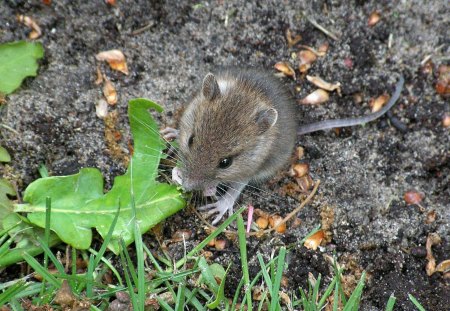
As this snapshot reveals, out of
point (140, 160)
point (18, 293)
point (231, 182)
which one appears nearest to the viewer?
point (18, 293)

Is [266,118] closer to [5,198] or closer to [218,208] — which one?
[218,208]

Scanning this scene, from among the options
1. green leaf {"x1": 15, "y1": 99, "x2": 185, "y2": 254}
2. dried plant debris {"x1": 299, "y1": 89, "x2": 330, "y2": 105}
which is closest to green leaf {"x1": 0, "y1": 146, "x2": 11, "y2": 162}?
green leaf {"x1": 15, "y1": 99, "x2": 185, "y2": 254}

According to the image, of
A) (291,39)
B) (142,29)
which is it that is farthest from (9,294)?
(291,39)

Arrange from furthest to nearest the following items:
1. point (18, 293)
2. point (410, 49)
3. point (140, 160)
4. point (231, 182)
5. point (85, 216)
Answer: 1. point (410, 49)
2. point (231, 182)
3. point (140, 160)
4. point (85, 216)
5. point (18, 293)

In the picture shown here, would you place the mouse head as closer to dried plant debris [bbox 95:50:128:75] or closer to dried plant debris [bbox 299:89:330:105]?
dried plant debris [bbox 299:89:330:105]

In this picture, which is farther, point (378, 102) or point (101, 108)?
point (378, 102)

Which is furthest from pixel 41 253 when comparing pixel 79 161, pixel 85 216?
pixel 79 161

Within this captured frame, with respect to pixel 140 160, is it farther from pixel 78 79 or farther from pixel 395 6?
pixel 395 6
